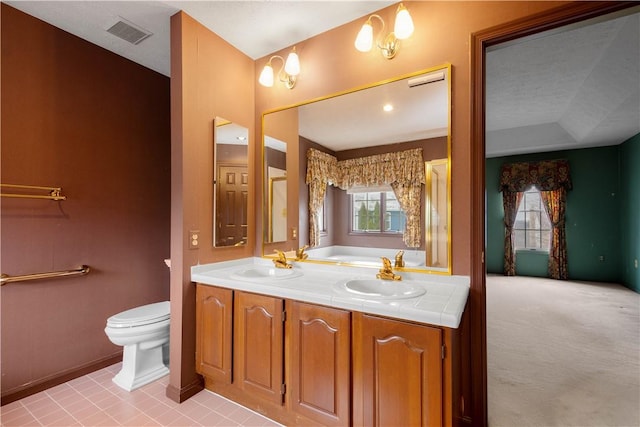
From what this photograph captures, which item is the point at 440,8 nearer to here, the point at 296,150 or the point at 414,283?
the point at 296,150

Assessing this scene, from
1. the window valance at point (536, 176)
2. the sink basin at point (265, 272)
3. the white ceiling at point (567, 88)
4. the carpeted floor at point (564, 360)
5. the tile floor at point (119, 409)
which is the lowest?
the carpeted floor at point (564, 360)

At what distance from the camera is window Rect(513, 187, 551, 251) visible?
5949 mm

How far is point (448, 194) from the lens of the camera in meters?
1.67

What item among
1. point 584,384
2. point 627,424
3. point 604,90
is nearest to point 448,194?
point 627,424

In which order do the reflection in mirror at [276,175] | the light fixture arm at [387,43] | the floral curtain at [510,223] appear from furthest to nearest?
the floral curtain at [510,223]
the reflection in mirror at [276,175]
the light fixture arm at [387,43]

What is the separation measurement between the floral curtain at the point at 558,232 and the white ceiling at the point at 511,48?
1246 mm

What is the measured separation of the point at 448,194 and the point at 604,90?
348 centimetres

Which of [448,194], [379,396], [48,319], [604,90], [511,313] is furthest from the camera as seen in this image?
[511,313]

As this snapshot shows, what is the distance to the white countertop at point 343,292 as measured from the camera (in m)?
1.22

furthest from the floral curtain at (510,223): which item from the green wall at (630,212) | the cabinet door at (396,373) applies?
the cabinet door at (396,373)

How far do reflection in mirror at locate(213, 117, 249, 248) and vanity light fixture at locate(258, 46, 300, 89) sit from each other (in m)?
0.43

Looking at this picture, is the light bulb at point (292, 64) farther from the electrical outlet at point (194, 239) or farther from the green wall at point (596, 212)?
the green wall at point (596, 212)

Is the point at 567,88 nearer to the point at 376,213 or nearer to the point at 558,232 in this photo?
the point at 558,232

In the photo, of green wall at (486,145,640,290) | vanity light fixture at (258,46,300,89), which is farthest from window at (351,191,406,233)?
green wall at (486,145,640,290)
